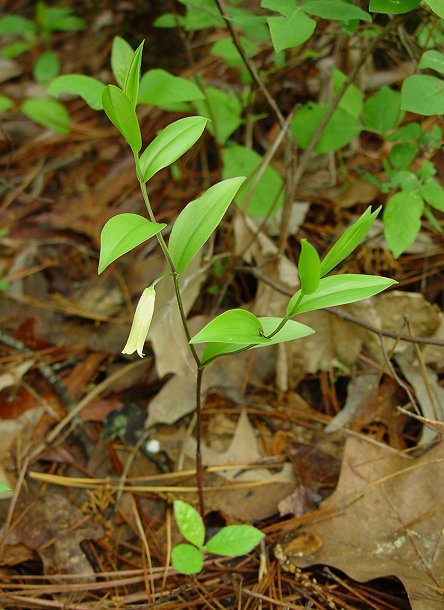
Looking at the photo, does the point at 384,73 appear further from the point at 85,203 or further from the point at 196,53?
the point at 85,203

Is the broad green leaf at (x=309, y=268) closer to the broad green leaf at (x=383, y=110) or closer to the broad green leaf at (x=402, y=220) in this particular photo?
the broad green leaf at (x=402, y=220)

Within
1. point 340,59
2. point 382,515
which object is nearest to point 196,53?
point 340,59

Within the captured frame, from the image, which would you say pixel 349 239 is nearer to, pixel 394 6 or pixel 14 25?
pixel 394 6

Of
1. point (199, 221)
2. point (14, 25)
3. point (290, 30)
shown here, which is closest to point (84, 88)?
point (290, 30)

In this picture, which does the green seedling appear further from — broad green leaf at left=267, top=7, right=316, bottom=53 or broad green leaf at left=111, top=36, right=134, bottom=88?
broad green leaf at left=111, top=36, right=134, bottom=88

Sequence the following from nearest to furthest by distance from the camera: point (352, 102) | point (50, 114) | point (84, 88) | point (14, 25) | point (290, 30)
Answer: point (290, 30) < point (84, 88) < point (352, 102) < point (50, 114) < point (14, 25)

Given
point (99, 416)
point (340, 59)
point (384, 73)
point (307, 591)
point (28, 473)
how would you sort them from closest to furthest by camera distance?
1. point (307, 591)
2. point (28, 473)
3. point (99, 416)
4. point (340, 59)
5. point (384, 73)

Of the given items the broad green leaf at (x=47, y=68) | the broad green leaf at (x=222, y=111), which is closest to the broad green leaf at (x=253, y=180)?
the broad green leaf at (x=222, y=111)
